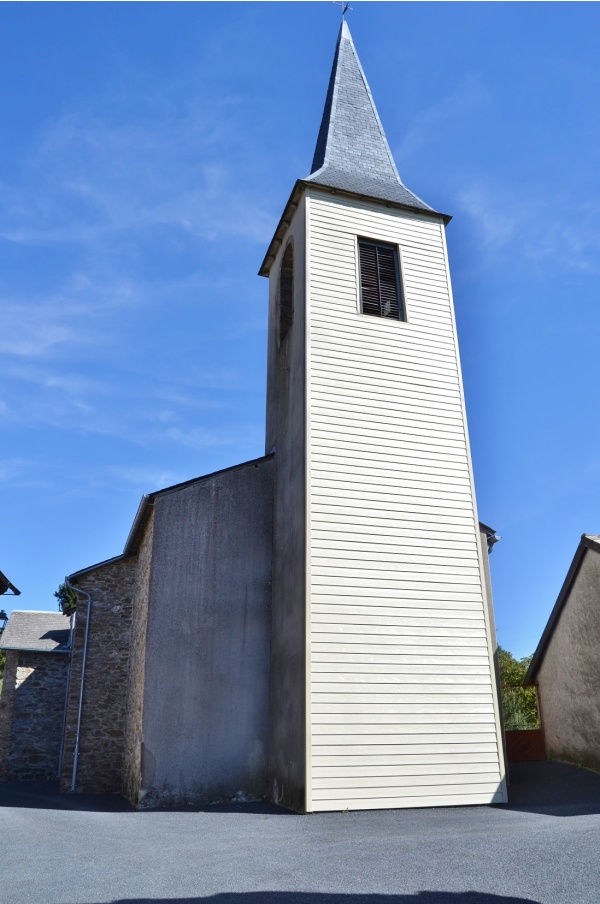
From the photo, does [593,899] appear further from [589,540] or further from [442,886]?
[589,540]

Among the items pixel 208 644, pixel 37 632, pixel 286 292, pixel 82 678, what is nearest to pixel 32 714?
pixel 37 632

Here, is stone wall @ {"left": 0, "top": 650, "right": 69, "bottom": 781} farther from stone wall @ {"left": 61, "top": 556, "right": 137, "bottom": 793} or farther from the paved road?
the paved road

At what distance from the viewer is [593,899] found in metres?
4.33

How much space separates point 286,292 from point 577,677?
9.02 metres

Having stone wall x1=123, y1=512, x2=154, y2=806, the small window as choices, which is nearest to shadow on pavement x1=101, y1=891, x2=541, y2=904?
stone wall x1=123, y1=512, x2=154, y2=806

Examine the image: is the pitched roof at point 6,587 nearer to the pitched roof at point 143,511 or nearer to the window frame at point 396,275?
the pitched roof at point 143,511

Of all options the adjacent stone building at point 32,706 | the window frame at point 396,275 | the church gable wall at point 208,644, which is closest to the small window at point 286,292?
the window frame at point 396,275

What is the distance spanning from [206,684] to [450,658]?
368 centimetres

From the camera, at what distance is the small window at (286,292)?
13.5m

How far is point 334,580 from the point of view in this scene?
9.86 metres

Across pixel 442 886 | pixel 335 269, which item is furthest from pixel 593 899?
pixel 335 269

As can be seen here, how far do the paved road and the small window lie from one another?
8.39 m

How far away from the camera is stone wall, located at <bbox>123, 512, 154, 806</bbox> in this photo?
10.7 metres

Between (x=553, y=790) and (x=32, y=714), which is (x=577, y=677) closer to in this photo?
(x=553, y=790)
